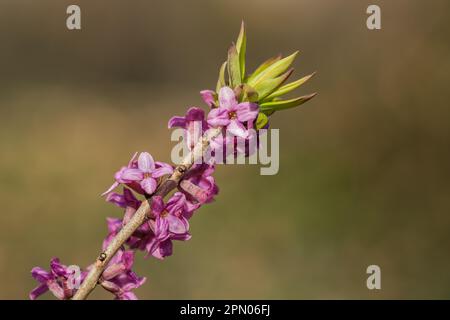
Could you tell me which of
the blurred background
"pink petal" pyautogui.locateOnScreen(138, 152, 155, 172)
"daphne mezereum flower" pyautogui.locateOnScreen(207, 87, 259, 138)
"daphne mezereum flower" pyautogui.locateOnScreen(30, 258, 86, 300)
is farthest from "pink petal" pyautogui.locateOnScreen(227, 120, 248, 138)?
the blurred background

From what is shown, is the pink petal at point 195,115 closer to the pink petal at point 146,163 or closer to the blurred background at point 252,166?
the pink petal at point 146,163

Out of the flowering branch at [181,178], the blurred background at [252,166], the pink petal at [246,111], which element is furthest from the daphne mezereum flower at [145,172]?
the blurred background at [252,166]

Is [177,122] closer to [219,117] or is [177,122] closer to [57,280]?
[219,117]

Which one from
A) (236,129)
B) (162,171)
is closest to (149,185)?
(162,171)

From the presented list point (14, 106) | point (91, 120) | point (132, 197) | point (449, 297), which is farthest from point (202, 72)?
point (132, 197)

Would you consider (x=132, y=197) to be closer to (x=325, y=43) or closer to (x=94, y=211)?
(x=94, y=211)

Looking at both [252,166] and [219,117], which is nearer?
[219,117]
